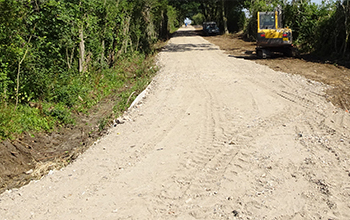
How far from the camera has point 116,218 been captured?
4703 mm

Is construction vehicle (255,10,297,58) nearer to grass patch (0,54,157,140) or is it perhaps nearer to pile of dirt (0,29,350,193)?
pile of dirt (0,29,350,193)

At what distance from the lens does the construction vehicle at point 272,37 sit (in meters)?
16.4

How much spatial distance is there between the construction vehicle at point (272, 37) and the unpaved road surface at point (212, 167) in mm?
7422

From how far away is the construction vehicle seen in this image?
16406 millimetres

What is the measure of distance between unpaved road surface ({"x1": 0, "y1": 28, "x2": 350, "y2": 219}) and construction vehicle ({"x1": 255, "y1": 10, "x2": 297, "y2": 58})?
24.4ft

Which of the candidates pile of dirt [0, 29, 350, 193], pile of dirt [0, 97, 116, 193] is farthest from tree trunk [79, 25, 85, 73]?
pile of dirt [0, 97, 116, 193]

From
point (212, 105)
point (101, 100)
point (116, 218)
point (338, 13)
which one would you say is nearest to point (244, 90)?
point (212, 105)

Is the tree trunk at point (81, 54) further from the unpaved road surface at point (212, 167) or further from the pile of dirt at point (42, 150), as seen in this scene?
the unpaved road surface at point (212, 167)

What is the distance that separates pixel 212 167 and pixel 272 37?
40.3 feet

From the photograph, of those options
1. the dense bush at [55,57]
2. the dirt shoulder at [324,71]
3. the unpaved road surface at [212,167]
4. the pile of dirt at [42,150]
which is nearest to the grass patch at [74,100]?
the dense bush at [55,57]

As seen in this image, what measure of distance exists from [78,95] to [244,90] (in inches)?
211

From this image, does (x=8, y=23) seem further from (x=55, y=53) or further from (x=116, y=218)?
(x=116, y=218)

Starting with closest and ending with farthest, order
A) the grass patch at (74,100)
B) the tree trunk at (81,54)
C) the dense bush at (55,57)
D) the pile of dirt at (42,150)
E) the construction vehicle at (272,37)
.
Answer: the pile of dirt at (42,150)
the grass patch at (74,100)
the dense bush at (55,57)
the tree trunk at (81,54)
the construction vehicle at (272,37)

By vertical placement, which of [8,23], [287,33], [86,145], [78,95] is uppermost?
[8,23]
